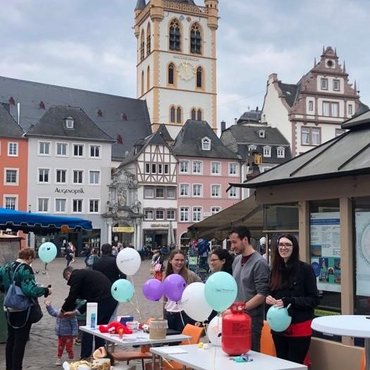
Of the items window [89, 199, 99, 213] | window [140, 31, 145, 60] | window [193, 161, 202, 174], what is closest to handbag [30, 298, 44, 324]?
window [89, 199, 99, 213]

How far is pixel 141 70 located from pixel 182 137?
18.2 m

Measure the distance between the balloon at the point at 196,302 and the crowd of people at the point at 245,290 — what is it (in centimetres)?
35

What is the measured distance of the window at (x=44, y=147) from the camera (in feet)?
167

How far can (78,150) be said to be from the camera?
52219 millimetres

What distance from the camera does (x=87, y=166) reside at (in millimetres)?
52438

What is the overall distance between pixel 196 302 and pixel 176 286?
646mm

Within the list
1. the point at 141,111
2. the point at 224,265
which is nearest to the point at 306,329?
the point at 224,265

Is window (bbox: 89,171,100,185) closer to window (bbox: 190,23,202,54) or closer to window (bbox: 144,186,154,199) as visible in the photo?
window (bbox: 144,186,154,199)

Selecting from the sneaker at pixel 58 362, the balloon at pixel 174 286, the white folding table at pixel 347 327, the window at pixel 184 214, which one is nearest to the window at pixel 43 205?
the window at pixel 184 214

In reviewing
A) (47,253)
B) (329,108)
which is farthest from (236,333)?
(329,108)

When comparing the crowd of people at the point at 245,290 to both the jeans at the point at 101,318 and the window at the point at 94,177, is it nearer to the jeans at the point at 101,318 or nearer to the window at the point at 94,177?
the jeans at the point at 101,318

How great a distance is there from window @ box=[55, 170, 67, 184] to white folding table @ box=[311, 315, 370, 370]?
4794 centimetres

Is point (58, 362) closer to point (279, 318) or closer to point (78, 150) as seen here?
point (279, 318)

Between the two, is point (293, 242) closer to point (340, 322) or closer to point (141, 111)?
point (340, 322)
